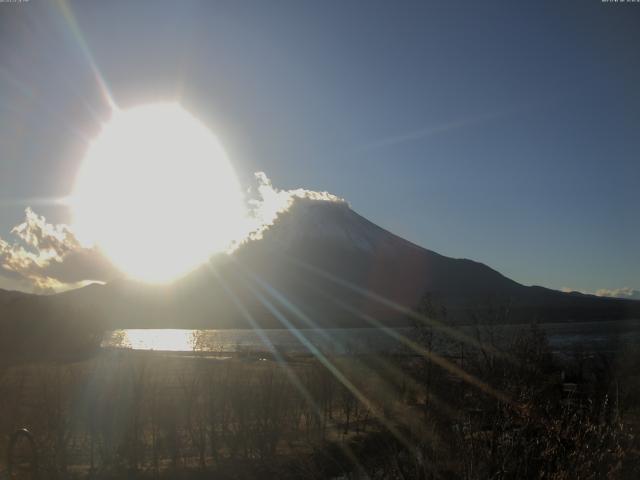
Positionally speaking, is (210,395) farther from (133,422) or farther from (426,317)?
(426,317)

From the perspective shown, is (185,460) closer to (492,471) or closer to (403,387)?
(492,471)

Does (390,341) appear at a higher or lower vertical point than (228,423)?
higher

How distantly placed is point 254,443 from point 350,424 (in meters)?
5.63

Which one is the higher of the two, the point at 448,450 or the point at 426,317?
the point at 426,317

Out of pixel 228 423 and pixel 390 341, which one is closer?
pixel 228 423

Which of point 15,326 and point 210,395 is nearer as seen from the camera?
point 210,395

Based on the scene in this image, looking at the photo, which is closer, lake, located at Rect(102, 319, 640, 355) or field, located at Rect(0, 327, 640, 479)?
field, located at Rect(0, 327, 640, 479)

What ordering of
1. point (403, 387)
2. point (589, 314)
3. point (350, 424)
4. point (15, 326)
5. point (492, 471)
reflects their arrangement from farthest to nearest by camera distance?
point (589, 314)
point (15, 326)
point (403, 387)
point (350, 424)
point (492, 471)

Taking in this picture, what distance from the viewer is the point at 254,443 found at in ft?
46.8

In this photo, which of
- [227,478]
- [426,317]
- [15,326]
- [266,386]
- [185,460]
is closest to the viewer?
[227,478]

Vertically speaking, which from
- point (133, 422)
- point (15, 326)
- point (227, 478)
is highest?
point (15, 326)

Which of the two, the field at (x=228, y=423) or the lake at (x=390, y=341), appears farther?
the lake at (x=390, y=341)

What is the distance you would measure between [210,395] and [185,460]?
159 cm

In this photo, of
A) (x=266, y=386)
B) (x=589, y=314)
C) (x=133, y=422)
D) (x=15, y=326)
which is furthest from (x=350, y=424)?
(x=589, y=314)
